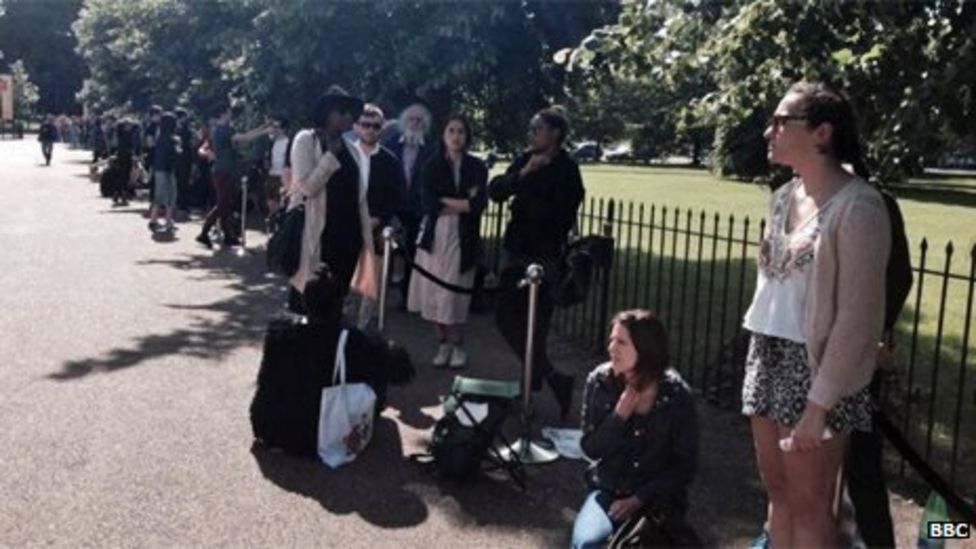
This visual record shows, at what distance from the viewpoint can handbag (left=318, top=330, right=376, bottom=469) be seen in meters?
5.43

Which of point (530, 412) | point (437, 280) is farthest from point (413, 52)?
point (530, 412)

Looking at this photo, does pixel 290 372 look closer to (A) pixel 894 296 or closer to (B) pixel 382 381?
(B) pixel 382 381

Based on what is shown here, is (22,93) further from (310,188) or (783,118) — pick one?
(783,118)

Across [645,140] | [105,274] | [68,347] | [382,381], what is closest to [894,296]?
[382,381]

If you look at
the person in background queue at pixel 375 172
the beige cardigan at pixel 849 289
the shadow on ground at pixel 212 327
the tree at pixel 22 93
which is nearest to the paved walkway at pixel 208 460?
the shadow on ground at pixel 212 327

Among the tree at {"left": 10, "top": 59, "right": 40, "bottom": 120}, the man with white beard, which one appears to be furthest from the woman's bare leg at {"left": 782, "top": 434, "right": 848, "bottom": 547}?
the tree at {"left": 10, "top": 59, "right": 40, "bottom": 120}

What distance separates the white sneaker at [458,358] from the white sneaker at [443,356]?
0.03 meters

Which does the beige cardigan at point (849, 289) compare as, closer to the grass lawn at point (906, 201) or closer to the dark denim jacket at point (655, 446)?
the dark denim jacket at point (655, 446)

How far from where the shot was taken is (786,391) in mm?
3340

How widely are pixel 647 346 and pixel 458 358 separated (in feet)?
12.8

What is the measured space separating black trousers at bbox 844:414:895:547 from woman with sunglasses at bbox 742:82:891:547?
382 mm

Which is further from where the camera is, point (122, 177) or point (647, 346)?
point (122, 177)

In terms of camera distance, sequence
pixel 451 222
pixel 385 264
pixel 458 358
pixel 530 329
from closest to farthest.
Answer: pixel 530 329, pixel 451 222, pixel 385 264, pixel 458 358

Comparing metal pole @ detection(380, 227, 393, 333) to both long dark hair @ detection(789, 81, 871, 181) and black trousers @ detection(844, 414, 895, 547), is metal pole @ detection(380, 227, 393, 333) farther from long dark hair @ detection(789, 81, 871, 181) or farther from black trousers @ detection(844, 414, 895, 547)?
long dark hair @ detection(789, 81, 871, 181)
